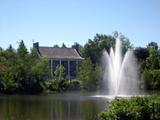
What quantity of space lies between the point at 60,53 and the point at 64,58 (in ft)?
5.79

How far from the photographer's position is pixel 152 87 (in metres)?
71.4

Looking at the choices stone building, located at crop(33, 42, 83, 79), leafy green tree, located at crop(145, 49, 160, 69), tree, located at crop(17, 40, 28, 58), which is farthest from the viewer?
stone building, located at crop(33, 42, 83, 79)

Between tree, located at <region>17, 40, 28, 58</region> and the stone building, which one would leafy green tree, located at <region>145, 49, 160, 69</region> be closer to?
the stone building

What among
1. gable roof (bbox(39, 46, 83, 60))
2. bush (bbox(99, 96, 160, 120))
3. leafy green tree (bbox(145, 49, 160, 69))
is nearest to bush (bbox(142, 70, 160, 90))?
leafy green tree (bbox(145, 49, 160, 69))

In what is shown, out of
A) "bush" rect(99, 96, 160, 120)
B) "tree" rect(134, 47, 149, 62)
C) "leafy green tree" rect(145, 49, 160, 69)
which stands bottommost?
"bush" rect(99, 96, 160, 120)

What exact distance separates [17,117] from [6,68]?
39437mm

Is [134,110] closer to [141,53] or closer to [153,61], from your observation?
[153,61]

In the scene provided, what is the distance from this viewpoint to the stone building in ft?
302

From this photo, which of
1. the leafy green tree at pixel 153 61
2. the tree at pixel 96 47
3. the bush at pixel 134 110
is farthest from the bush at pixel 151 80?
the bush at pixel 134 110

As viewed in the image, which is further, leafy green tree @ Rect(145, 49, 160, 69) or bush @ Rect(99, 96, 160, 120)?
leafy green tree @ Rect(145, 49, 160, 69)

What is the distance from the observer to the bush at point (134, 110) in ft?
56.2

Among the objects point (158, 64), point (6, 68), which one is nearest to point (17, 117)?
point (6, 68)

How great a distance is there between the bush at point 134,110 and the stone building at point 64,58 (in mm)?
73771

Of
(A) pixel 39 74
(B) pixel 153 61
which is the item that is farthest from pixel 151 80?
(A) pixel 39 74
